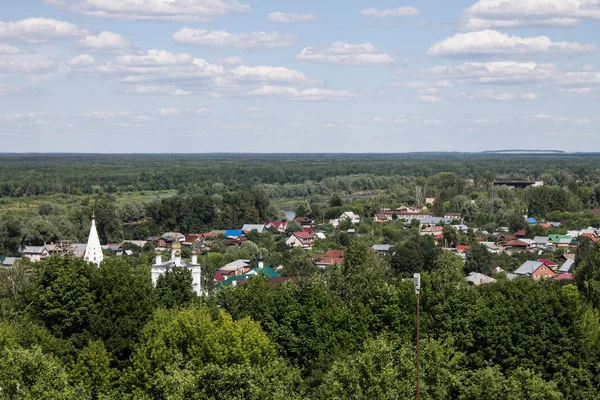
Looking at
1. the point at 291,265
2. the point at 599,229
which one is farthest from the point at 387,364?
the point at 599,229

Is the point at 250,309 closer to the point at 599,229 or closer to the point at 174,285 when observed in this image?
the point at 174,285

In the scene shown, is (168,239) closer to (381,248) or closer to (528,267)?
(381,248)

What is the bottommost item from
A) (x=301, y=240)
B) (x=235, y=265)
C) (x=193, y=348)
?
(x=301, y=240)

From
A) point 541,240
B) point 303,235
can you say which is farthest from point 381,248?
point 541,240

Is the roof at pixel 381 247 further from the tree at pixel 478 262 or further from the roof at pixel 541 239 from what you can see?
the roof at pixel 541 239

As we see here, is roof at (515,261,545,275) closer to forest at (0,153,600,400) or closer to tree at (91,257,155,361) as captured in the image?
forest at (0,153,600,400)

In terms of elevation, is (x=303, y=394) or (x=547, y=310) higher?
(x=547, y=310)

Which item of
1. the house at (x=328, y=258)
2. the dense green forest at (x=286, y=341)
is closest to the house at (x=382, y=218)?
the house at (x=328, y=258)
